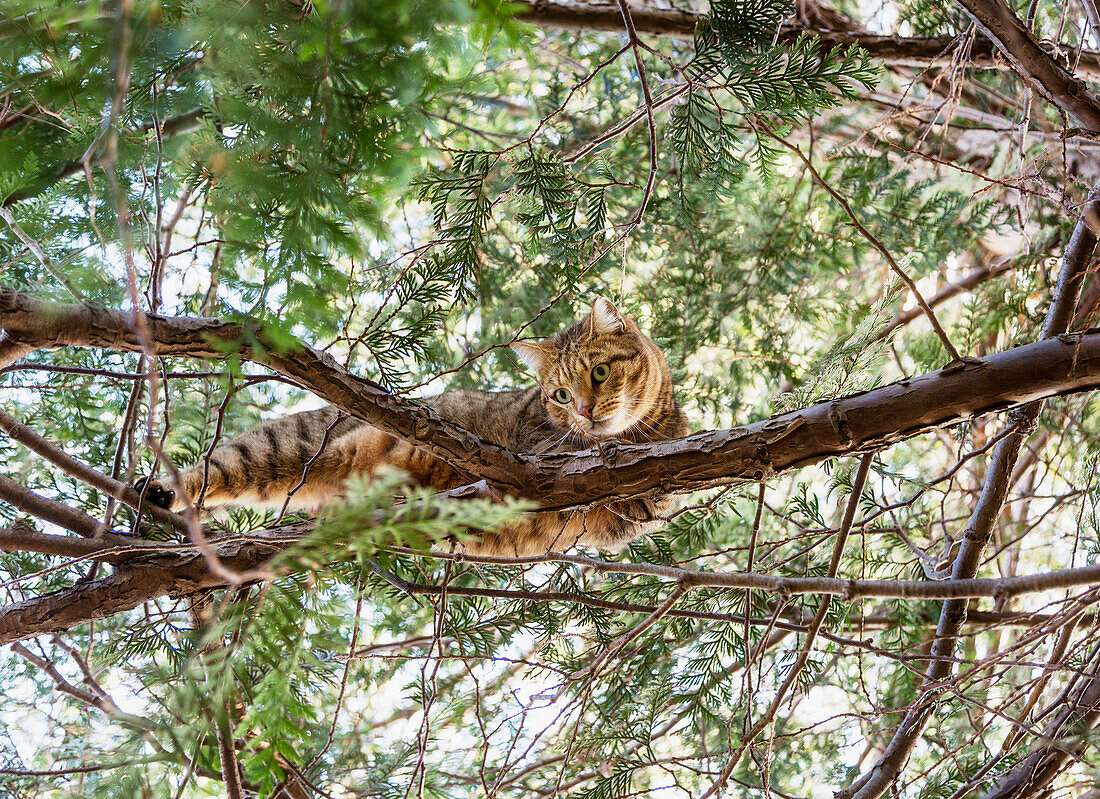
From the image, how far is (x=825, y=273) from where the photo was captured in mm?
3865

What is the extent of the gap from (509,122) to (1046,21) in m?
2.96

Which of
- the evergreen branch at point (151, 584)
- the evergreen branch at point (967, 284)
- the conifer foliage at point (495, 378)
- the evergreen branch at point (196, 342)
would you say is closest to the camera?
the conifer foliage at point (495, 378)

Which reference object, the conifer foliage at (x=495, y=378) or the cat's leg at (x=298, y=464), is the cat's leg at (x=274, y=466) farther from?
the conifer foliage at (x=495, y=378)

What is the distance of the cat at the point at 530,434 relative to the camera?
283 cm

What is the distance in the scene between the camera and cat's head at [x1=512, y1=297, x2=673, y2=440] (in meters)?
3.11

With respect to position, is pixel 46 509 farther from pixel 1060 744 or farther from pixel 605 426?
pixel 1060 744

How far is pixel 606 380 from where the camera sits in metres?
3.23

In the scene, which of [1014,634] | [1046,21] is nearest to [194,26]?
[1014,634]

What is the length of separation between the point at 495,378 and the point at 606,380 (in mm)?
1026

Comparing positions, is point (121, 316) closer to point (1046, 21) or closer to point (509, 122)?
point (509, 122)

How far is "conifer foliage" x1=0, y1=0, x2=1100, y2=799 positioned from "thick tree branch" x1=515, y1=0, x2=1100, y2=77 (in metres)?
0.02

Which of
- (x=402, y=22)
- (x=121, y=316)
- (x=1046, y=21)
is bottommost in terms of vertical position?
(x=402, y=22)

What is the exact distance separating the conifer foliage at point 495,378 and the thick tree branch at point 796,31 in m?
0.02

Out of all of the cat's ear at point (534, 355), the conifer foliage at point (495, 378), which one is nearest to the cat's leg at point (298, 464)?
the conifer foliage at point (495, 378)
